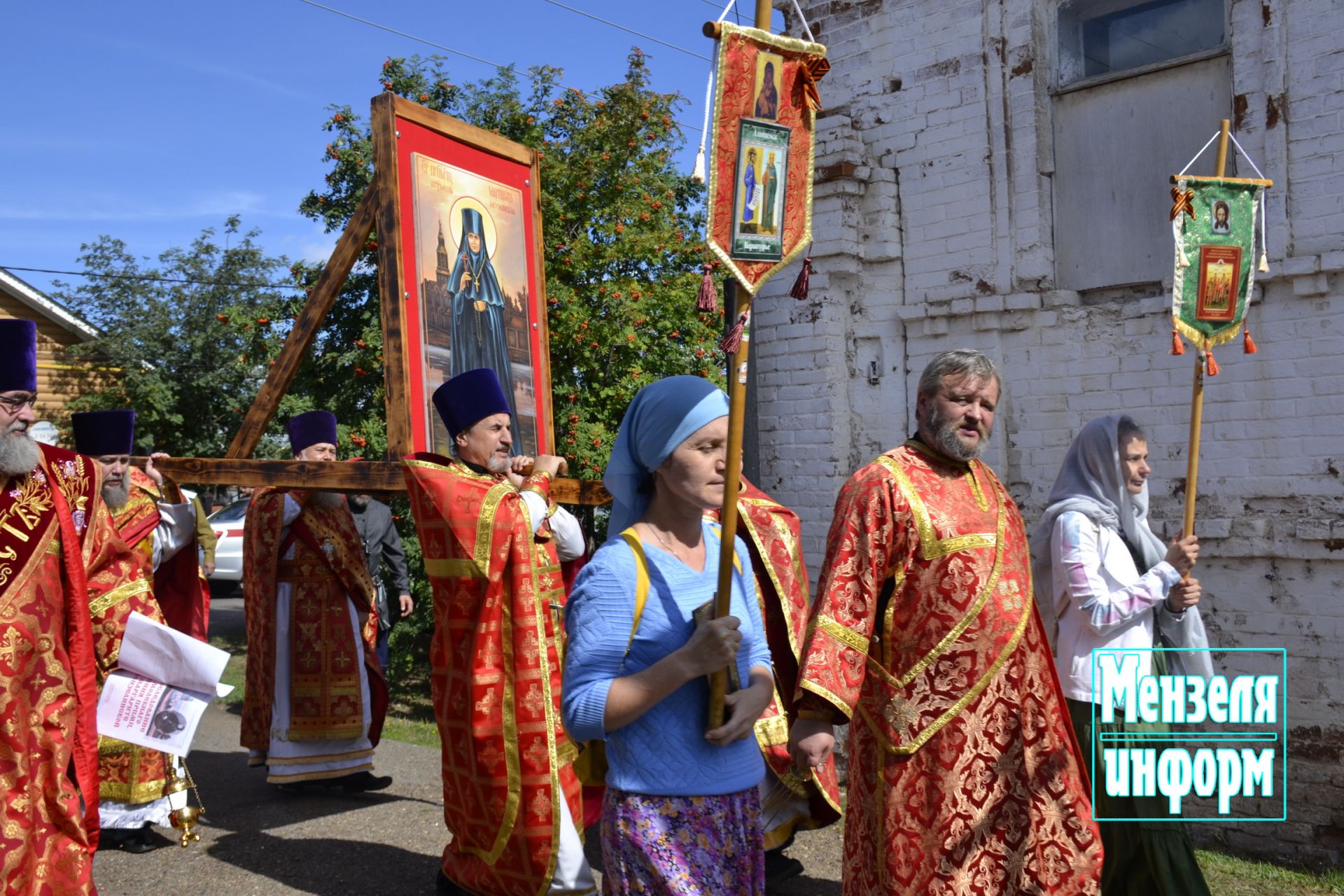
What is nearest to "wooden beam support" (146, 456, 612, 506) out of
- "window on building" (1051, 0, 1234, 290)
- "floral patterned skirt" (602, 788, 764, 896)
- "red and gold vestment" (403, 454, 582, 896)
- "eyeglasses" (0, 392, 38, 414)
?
"red and gold vestment" (403, 454, 582, 896)

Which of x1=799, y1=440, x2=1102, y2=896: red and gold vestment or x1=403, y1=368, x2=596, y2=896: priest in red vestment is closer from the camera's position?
x1=799, y1=440, x2=1102, y2=896: red and gold vestment

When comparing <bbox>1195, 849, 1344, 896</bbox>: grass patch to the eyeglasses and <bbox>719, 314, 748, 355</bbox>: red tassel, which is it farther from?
the eyeglasses

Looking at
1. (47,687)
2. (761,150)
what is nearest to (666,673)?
(761,150)

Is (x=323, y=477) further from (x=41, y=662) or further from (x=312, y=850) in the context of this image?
(x=312, y=850)

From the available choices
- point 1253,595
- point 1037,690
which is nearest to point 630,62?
point 1253,595

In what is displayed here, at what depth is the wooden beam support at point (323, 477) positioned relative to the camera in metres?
4.71

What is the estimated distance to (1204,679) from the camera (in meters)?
4.36

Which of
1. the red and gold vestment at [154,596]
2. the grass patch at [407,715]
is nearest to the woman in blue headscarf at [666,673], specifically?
the red and gold vestment at [154,596]

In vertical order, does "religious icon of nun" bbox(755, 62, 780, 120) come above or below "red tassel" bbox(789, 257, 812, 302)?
above

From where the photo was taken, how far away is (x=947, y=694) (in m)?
3.25

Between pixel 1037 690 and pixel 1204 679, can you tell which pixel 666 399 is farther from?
pixel 1204 679

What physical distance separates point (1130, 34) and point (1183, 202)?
197cm

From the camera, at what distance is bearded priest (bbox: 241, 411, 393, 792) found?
6.38 metres

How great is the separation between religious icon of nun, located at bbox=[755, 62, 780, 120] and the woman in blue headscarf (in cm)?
67
